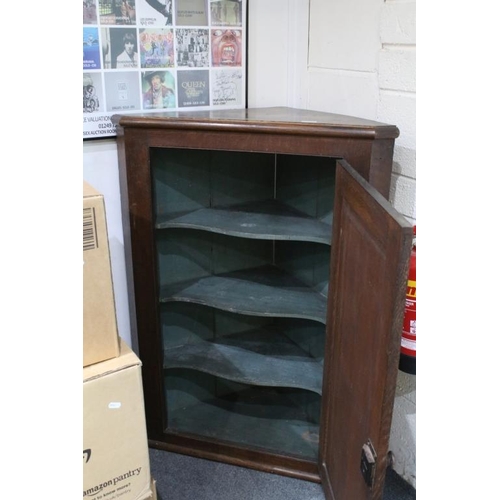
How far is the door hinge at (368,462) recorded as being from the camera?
1.19 meters

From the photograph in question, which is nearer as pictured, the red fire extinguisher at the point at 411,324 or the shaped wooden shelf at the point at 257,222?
the red fire extinguisher at the point at 411,324

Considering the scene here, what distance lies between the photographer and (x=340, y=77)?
1916 millimetres

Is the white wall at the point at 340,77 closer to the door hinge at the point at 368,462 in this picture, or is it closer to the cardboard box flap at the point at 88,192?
the cardboard box flap at the point at 88,192

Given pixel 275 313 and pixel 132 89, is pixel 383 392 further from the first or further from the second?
pixel 132 89

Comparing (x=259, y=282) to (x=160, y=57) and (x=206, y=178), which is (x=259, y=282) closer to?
(x=206, y=178)

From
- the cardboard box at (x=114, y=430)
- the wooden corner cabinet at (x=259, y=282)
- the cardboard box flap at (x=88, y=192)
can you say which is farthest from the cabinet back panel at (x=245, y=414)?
the cardboard box flap at (x=88, y=192)

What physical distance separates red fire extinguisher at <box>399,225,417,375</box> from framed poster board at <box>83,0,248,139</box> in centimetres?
98

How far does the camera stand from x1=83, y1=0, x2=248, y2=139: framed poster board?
1775 millimetres

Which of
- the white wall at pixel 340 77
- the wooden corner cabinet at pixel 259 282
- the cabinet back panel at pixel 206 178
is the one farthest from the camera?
the cabinet back panel at pixel 206 178

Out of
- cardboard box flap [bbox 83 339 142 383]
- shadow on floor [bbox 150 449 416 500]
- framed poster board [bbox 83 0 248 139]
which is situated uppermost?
framed poster board [bbox 83 0 248 139]

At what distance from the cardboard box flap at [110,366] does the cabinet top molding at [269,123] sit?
708mm

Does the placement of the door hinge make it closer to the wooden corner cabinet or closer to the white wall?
the wooden corner cabinet

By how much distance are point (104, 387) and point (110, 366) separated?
6cm

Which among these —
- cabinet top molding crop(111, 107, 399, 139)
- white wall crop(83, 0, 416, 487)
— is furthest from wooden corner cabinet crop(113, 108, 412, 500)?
white wall crop(83, 0, 416, 487)
